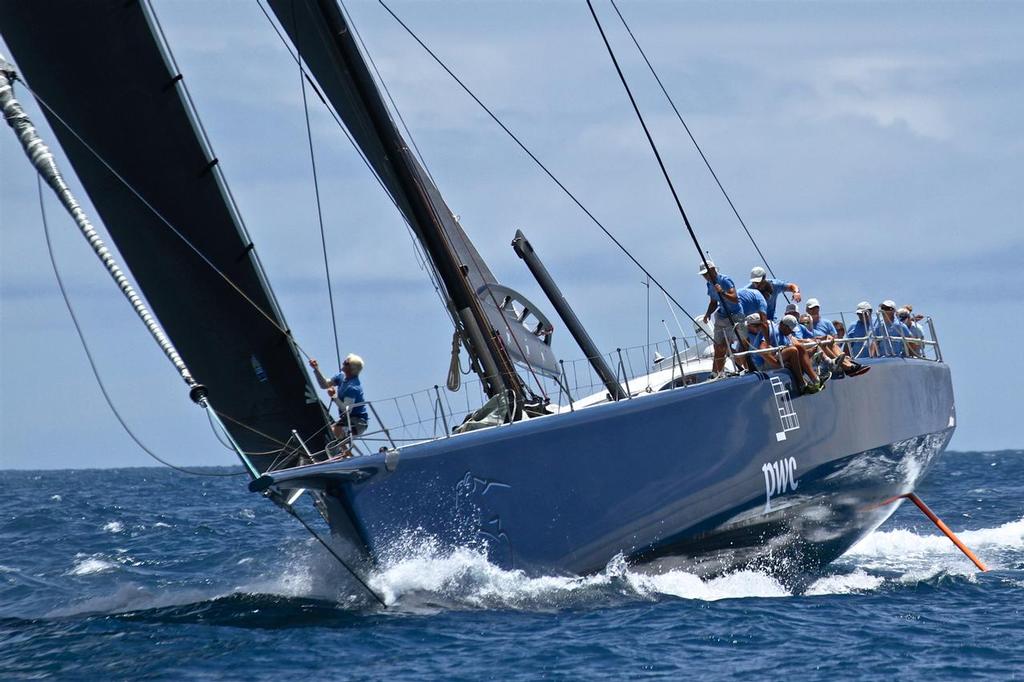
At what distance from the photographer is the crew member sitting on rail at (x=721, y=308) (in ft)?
37.9

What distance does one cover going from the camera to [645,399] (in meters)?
10.6

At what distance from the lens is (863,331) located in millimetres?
15289

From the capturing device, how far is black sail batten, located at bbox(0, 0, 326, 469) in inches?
416

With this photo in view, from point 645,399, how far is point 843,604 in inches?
93.5

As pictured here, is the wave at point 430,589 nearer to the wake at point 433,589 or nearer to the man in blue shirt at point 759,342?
the wake at point 433,589

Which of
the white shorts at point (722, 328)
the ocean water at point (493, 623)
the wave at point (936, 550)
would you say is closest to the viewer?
the ocean water at point (493, 623)

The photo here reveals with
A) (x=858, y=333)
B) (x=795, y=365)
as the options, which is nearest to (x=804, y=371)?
(x=795, y=365)

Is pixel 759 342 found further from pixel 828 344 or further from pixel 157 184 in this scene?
pixel 157 184

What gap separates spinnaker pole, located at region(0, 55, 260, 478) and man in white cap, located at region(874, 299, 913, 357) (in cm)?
817

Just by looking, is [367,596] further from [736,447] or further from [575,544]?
[736,447]

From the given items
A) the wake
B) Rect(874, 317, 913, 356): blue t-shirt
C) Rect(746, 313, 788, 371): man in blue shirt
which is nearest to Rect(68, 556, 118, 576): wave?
the wake

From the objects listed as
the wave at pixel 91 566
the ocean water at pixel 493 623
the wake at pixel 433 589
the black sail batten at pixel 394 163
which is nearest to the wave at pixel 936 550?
the ocean water at pixel 493 623

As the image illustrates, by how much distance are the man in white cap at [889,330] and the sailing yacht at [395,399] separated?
9.07 ft

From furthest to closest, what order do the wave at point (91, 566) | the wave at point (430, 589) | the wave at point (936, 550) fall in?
1. the wave at point (936, 550)
2. the wave at point (91, 566)
3. the wave at point (430, 589)
